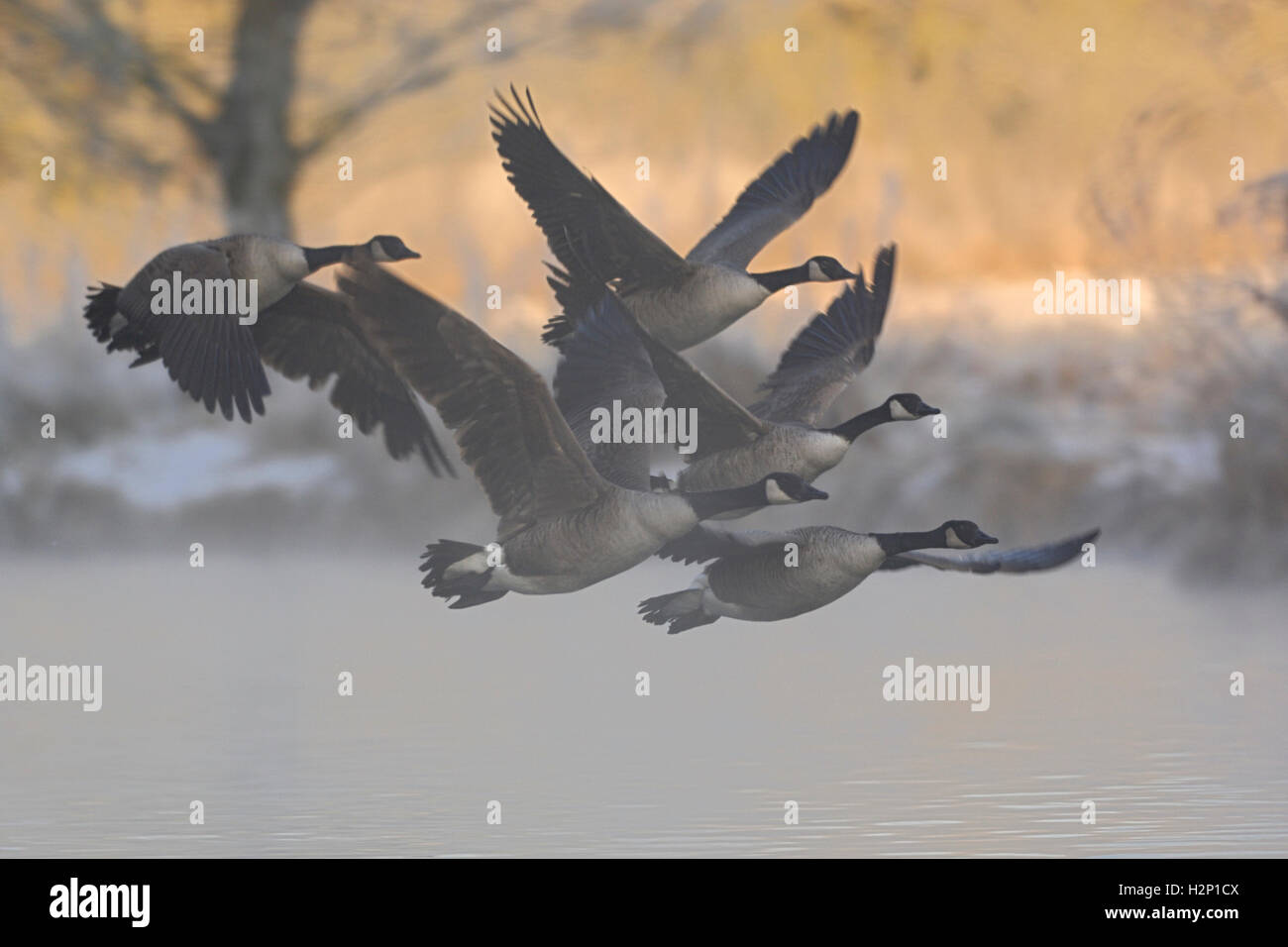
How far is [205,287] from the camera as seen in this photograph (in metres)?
7.68

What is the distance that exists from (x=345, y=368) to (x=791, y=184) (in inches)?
107

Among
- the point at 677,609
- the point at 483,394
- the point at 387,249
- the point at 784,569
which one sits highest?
the point at 387,249

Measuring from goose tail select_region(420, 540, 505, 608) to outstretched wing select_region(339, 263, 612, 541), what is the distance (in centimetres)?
26

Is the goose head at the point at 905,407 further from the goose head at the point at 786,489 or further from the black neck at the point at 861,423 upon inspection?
the goose head at the point at 786,489

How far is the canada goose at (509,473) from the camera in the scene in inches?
296

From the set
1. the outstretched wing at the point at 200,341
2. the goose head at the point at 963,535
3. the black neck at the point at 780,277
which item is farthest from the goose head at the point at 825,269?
the outstretched wing at the point at 200,341

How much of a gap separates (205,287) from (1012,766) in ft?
15.5

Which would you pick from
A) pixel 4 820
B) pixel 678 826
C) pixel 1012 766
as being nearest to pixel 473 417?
pixel 678 826

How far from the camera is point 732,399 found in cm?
820

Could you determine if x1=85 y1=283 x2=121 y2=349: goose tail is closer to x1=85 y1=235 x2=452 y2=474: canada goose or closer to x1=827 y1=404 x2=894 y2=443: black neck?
x1=85 y1=235 x2=452 y2=474: canada goose

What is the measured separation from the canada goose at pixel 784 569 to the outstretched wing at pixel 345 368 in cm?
126

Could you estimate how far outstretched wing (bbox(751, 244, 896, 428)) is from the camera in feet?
30.7

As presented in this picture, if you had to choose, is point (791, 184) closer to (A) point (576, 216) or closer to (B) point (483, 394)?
(A) point (576, 216)

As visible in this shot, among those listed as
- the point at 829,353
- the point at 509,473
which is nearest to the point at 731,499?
the point at 509,473
